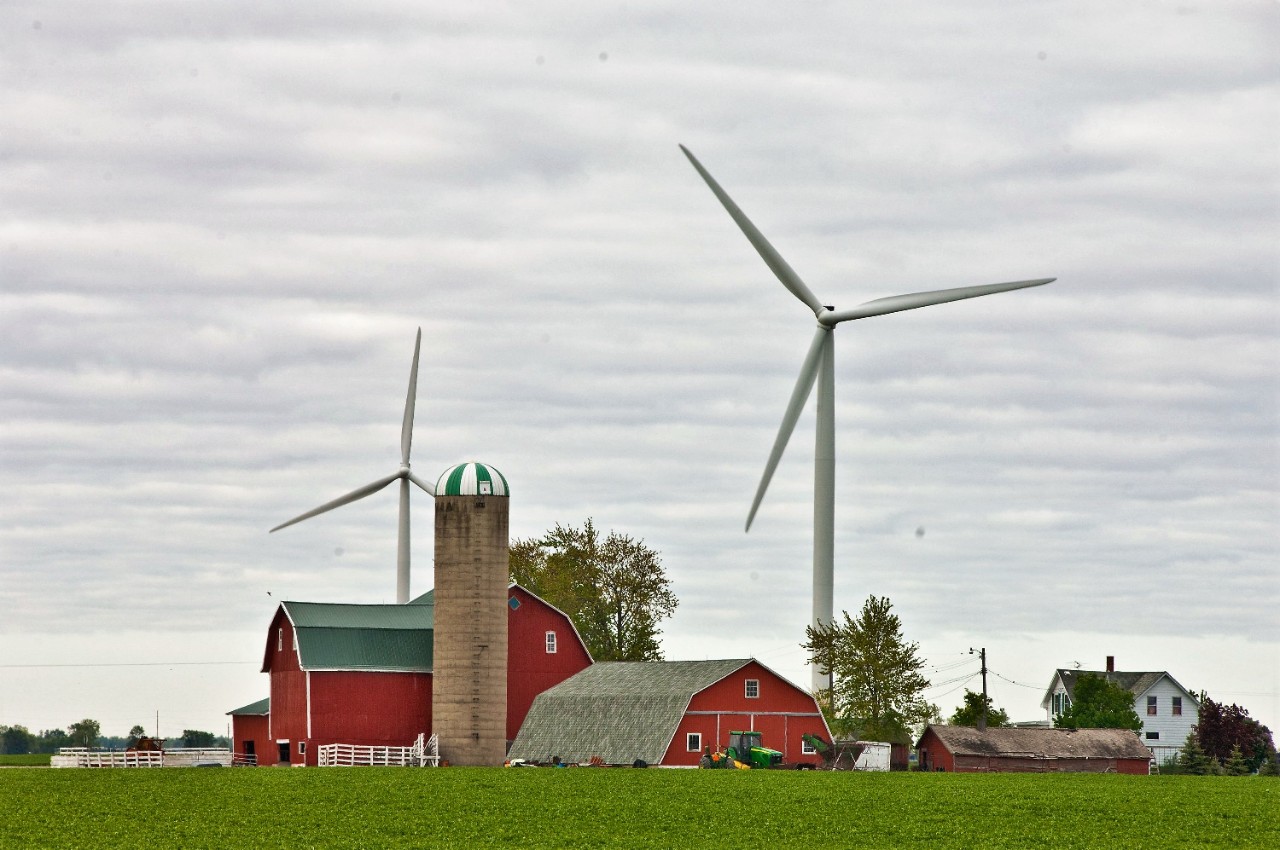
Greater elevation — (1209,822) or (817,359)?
(817,359)

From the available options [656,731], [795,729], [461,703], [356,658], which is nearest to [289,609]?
[356,658]

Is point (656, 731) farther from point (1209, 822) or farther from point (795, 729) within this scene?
point (1209, 822)

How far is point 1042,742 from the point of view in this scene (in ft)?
305

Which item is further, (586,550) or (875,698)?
(586,550)

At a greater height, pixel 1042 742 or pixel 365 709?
pixel 365 709

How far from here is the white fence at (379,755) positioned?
8125cm

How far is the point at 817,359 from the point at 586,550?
44391 millimetres

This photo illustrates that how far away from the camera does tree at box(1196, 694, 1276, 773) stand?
116 meters

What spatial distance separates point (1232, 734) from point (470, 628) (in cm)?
5659

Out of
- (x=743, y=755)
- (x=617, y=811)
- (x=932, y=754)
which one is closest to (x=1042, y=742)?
(x=932, y=754)

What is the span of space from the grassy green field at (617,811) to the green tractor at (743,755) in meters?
10.6

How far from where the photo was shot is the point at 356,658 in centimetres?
8469

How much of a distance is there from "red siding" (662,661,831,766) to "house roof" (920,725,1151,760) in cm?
1068

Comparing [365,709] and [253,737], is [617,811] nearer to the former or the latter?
[365,709]
